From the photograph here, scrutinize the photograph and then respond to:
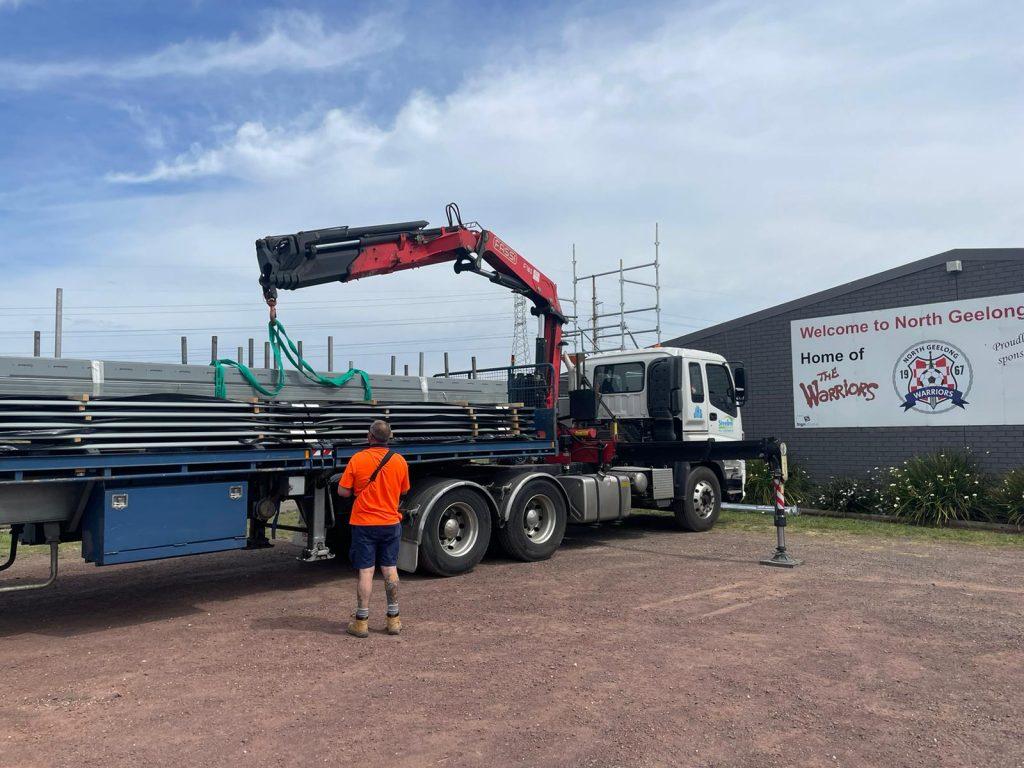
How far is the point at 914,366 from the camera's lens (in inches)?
623

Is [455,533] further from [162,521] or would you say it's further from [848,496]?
[848,496]

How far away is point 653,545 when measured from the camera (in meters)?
12.0

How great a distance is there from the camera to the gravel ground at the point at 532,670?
4633 mm

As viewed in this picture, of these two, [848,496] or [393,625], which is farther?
[848,496]

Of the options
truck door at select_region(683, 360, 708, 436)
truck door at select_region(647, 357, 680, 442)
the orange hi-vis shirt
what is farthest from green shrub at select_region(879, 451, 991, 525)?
the orange hi-vis shirt

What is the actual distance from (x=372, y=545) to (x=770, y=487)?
11261 millimetres

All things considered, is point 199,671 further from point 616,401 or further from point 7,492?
point 616,401

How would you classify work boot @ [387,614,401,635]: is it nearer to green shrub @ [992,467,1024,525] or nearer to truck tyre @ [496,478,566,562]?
truck tyre @ [496,478,566,562]

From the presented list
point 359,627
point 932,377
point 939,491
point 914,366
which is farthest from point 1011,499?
point 359,627

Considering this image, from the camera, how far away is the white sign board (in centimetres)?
1470

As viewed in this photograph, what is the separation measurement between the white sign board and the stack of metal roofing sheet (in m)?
9.20

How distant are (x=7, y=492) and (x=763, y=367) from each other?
A: 14518 mm

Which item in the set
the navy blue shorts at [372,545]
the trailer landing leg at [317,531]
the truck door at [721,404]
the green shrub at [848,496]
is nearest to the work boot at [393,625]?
the navy blue shorts at [372,545]

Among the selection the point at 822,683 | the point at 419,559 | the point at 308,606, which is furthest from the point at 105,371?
the point at 822,683
